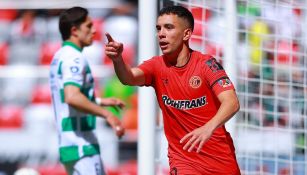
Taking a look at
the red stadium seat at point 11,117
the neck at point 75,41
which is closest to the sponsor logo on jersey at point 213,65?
the neck at point 75,41

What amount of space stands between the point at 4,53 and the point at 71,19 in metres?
5.97

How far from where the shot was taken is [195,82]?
4520 millimetres

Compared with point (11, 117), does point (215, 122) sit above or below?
above

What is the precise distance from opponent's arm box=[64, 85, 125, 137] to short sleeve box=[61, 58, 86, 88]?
0.05 m

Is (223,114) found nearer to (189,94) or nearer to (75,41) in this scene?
(189,94)

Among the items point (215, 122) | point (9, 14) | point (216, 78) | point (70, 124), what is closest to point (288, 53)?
point (70, 124)

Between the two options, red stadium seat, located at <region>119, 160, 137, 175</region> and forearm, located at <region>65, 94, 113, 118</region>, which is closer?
forearm, located at <region>65, 94, 113, 118</region>

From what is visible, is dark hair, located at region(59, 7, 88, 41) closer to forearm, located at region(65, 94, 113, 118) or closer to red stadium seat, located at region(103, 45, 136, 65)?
forearm, located at region(65, 94, 113, 118)

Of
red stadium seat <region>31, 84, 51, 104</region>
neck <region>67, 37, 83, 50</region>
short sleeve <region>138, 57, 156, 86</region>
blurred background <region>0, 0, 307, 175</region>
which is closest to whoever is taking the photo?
short sleeve <region>138, 57, 156, 86</region>

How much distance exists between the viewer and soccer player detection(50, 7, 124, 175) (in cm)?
543

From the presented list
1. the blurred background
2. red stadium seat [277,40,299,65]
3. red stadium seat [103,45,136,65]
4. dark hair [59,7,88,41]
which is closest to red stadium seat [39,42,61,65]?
red stadium seat [103,45,136,65]

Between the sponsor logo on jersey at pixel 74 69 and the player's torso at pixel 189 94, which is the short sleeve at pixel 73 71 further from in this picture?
the player's torso at pixel 189 94

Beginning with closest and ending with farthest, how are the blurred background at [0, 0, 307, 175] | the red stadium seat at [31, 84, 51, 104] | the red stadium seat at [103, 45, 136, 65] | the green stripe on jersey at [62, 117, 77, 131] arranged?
the green stripe on jersey at [62, 117, 77, 131], the blurred background at [0, 0, 307, 175], the red stadium seat at [103, 45, 136, 65], the red stadium seat at [31, 84, 51, 104]

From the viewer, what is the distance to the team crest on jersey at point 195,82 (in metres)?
4.52
